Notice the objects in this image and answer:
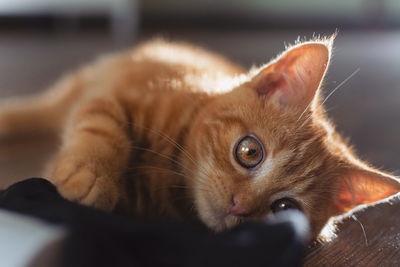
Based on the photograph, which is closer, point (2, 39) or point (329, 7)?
point (2, 39)

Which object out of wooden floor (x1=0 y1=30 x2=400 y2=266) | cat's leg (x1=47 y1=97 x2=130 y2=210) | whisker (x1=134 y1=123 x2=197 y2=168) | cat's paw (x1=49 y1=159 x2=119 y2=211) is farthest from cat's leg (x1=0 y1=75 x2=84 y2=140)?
cat's paw (x1=49 y1=159 x2=119 y2=211)

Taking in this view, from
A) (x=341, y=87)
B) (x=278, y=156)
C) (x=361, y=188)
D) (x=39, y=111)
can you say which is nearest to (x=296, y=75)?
(x=278, y=156)

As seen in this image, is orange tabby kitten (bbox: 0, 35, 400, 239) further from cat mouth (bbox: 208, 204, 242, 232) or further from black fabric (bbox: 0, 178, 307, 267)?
black fabric (bbox: 0, 178, 307, 267)

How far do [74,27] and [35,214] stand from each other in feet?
17.5

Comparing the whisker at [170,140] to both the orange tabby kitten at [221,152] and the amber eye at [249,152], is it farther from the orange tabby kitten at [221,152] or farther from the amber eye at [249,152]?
the amber eye at [249,152]

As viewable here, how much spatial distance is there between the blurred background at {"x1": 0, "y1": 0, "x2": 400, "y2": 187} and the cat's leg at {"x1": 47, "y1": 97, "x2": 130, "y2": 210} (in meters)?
0.32

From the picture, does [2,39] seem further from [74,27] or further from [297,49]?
[297,49]

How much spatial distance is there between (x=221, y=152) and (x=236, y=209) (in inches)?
7.3

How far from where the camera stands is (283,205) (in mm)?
1079

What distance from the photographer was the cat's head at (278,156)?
1.07 m

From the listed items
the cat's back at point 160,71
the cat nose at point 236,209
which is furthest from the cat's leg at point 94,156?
the cat nose at point 236,209

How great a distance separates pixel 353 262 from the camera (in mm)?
1001

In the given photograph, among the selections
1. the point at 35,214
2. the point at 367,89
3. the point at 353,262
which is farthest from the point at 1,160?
the point at 367,89

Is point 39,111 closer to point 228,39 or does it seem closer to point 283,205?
point 283,205
